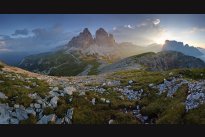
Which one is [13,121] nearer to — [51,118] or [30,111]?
[30,111]

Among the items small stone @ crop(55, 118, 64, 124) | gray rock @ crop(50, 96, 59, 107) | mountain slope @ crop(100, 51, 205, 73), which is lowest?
small stone @ crop(55, 118, 64, 124)

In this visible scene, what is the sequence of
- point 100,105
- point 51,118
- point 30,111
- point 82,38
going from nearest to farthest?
point 51,118 → point 30,111 → point 100,105 → point 82,38

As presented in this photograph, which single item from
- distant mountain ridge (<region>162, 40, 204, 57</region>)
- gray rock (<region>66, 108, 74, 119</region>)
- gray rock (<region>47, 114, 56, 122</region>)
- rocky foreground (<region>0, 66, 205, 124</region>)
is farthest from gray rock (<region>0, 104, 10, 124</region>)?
distant mountain ridge (<region>162, 40, 204, 57</region>)

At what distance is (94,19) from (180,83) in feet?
24.0

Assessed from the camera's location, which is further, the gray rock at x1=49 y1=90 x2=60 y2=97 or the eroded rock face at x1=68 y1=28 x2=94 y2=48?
the eroded rock face at x1=68 y1=28 x2=94 y2=48

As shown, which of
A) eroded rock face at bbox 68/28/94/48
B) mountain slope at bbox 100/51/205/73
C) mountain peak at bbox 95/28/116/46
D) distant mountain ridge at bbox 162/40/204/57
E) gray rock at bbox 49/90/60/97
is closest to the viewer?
gray rock at bbox 49/90/60/97

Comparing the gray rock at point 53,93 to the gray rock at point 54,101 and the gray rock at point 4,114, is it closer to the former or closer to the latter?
the gray rock at point 54,101

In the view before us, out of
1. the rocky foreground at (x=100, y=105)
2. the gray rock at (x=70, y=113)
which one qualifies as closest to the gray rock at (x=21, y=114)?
the rocky foreground at (x=100, y=105)

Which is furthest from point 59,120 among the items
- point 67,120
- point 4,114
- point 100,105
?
point 4,114

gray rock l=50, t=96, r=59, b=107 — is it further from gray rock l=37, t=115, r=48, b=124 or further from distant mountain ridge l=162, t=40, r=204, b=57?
distant mountain ridge l=162, t=40, r=204, b=57

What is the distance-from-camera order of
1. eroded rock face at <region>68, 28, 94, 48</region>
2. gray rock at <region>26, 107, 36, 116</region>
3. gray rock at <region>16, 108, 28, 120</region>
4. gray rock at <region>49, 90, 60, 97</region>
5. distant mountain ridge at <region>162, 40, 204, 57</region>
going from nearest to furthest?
gray rock at <region>16, 108, 28, 120</region>
gray rock at <region>26, 107, 36, 116</region>
gray rock at <region>49, 90, 60, 97</region>
distant mountain ridge at <region>162, 40, 204, 57</region>
eroded rock face at <region>68, 28, 94, 48</region>

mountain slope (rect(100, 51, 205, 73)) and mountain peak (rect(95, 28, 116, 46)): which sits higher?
mountain peak (rect(95, 28, 116, 46))
